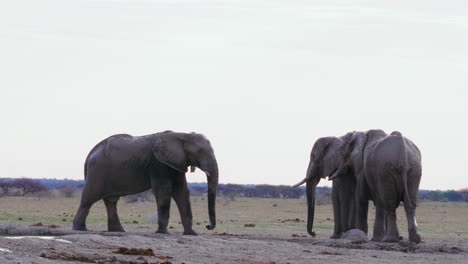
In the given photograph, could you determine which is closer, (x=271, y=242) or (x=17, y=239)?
(x=17, y=239)

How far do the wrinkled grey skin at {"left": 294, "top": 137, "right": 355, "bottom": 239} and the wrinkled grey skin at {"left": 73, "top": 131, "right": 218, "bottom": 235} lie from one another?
3.35 metres

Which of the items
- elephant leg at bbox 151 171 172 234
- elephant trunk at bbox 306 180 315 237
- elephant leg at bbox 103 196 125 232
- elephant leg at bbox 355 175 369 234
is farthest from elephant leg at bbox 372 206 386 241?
elephant leg at bbox 103 196 125 232

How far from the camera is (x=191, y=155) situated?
37000 millimetres

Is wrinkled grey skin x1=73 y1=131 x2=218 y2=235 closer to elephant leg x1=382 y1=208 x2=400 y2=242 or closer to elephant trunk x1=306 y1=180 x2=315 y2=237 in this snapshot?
elephant trunk x1=306 y1=180 x2=315 y2=237

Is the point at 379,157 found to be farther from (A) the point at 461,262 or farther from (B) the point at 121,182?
(B) the point at 121,182

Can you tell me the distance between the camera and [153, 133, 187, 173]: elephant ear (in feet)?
121

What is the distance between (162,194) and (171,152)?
117 cm

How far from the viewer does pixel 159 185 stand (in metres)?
37.0

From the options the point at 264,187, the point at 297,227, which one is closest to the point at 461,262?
the point at 297,227

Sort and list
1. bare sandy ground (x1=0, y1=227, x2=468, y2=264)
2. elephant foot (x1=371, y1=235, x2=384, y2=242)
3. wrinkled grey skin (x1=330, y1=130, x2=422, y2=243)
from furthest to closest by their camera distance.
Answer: elephant foot (x1=371, y1=235, x2=384, y2=242)
wrinkled grey skin (x1=330, y1=130, x2=422, y2=243)
bare sandy ground (x1=0, y1=227, x2=468, y2=264)

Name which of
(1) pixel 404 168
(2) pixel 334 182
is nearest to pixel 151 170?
(2) pixel 334 182

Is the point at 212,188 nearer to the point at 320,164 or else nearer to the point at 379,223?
the point at 320,164

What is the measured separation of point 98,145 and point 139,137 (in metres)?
1.20

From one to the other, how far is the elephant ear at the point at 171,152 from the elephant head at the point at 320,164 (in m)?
3.97
